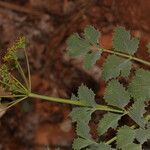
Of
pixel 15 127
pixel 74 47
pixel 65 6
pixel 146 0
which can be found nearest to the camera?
pixel 74 47

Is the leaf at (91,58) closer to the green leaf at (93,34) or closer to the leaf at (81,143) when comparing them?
the green leaf at (93,34)

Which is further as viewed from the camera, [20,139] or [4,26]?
[4,26]

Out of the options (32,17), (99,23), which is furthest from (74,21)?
(32,17)

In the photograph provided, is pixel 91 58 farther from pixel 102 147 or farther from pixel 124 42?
pixel 102 147

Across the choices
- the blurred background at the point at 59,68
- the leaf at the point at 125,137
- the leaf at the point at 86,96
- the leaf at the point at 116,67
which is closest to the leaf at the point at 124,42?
the leaf at the point at 116,67

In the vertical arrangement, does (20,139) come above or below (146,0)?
below

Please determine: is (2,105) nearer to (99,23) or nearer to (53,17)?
(99,23)

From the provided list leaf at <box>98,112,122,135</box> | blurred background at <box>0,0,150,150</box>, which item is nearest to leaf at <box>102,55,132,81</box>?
leaf at <box>98,112,122,135</box>
